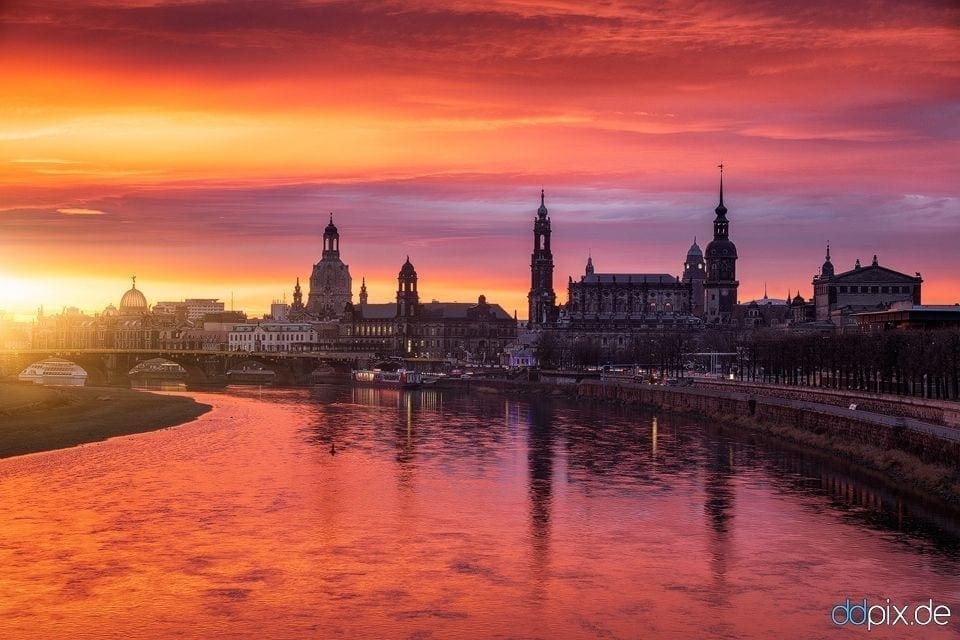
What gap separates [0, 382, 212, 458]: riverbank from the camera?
229 feet

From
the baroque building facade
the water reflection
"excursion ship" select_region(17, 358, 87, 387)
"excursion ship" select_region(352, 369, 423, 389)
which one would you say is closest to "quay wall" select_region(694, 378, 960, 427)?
the water reflection

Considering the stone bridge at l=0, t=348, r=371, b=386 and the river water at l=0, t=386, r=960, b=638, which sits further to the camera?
the stone bridge at l=0, t=348, r=371, b=386

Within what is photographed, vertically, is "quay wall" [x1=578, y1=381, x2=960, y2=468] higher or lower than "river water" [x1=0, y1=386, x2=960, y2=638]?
higher

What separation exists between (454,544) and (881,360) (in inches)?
2298

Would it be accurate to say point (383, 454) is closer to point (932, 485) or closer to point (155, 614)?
point (932, 485)

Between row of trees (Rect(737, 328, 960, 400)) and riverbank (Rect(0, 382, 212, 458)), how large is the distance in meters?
54.1

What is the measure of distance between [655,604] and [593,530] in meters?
10.5

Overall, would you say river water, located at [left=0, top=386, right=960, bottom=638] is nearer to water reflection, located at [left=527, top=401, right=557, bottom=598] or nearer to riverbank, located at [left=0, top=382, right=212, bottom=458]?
water reflection, located at [left=527, top=401, right=557, bottom=598]

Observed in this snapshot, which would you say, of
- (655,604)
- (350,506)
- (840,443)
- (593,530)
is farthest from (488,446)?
(655,604)

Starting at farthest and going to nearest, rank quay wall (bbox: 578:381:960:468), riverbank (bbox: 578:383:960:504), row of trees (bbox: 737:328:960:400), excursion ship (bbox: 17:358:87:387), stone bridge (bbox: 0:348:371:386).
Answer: stone bridge (bbox: 0:348:371:386) → excursion ship (bbox: 17:358:87:387) → row of trees (bbox: 737:328:960:400) → quay wall (bbox: 578:381:960:468) → riverbank (bbox: 578:383:960:504)

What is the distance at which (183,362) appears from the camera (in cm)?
18000

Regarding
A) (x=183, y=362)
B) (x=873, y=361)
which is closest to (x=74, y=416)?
(x=873, y=361)

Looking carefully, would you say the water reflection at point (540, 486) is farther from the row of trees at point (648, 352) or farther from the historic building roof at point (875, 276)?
the historic building roof at point (875, 276)

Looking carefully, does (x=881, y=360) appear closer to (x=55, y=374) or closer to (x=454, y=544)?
(x=454, y=544)
